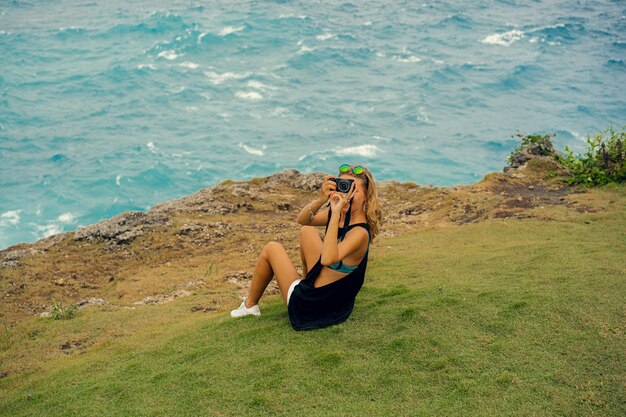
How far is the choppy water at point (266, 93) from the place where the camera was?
110 feet

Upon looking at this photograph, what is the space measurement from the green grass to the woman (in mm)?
239

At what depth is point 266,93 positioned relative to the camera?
4194 centimetres

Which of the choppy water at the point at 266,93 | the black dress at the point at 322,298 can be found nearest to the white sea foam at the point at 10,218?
the choppy water at the point at 266,93

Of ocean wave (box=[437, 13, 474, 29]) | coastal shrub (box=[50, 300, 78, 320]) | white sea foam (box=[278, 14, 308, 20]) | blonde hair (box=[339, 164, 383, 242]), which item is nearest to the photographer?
blonde hair (box=[339, 164, 383, 242])

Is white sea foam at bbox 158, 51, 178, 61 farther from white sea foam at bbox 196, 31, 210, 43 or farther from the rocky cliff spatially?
the rocky cliff

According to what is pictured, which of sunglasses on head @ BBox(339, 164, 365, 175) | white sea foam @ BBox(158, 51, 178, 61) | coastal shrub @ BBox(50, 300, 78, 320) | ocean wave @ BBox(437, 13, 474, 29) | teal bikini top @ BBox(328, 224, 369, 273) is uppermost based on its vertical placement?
sunglasses on head @ BBox(339, 164, 365, 175)

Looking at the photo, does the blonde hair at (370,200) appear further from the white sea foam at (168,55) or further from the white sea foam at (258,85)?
the white sea foam at (168,55)

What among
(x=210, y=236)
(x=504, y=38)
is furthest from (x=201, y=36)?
(x=210, y=236)

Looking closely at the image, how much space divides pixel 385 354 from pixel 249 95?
117 ft

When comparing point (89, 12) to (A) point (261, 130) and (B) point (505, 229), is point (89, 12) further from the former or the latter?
(B) point (505, 229)

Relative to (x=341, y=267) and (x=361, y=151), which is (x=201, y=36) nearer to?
(x=361, y=151)

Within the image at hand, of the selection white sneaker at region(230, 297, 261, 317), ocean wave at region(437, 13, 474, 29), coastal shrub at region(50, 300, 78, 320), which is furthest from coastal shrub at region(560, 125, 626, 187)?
ocean wave at region(437, 13, 474, 29)

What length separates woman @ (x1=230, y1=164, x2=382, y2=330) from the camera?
24.6 feet

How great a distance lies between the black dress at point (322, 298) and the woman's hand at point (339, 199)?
0.30m
